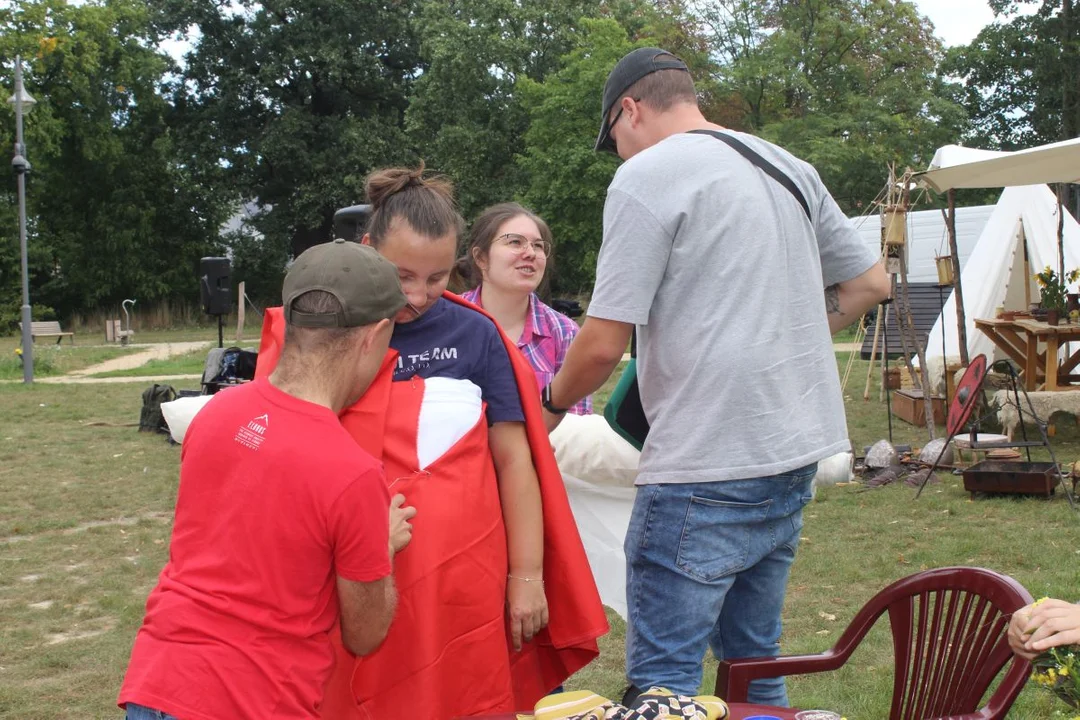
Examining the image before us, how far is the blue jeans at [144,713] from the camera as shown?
158cm

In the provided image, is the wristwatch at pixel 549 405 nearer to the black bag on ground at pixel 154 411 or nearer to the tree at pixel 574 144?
the black bag on ground at pixel 154 411

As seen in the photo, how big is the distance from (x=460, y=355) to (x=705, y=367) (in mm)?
480

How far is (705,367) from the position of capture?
210 cm

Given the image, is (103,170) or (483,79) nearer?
(483,79)

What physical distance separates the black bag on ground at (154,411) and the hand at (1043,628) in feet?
35.1

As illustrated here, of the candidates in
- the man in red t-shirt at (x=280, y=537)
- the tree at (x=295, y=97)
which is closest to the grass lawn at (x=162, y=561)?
the man in red t-shirt at (x=280, y=537)

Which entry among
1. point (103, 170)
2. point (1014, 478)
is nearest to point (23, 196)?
point (1014, 478)

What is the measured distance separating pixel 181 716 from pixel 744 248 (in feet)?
4.26

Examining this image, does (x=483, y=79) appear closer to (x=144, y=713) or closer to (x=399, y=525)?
(x=399, y=525)

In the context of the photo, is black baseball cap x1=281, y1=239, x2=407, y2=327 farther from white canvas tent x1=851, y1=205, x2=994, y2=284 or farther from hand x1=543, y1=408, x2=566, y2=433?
white canvas tent x1=851, y1=205, x2=994, y2=284

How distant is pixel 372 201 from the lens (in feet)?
7.37

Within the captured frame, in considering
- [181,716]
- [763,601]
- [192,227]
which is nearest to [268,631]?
[181,716]

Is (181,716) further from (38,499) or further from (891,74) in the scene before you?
(891,74)

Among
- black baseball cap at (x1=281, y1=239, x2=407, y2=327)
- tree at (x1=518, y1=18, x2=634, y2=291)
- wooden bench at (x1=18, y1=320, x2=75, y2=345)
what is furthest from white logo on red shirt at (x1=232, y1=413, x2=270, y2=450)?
tree at (x1=518, y1=18, x2=634, y2=291)
